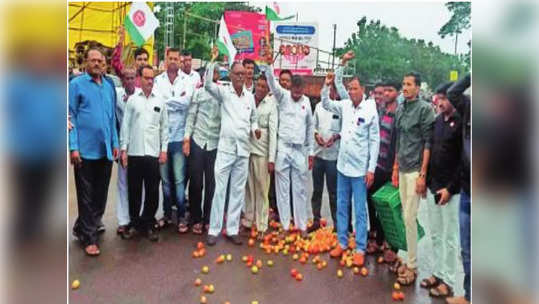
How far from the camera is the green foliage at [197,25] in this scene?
2.82 m

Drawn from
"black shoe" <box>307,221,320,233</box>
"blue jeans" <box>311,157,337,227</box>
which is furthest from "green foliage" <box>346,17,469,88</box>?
"black shoe" <box>307,221,320,233</box>

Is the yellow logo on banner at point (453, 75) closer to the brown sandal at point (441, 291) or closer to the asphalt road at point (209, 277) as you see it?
the asphalt road at point (209, 277)

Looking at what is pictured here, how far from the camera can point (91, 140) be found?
329 centimetres

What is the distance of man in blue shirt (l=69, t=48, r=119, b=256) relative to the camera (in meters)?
3.17

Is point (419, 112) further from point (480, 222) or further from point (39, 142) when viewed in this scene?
point (39, 142)

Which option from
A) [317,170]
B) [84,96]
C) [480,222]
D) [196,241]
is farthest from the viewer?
[317,170]

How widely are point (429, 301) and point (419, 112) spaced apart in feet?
3.79

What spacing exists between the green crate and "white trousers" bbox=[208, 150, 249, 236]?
40.4 inches

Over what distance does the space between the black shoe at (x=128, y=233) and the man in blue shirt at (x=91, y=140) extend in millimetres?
286

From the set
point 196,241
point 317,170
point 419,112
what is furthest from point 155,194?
point 419,112

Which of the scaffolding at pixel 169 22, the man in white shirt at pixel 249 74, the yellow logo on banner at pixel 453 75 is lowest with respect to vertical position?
the yellow logo on banner at pixel 453 75

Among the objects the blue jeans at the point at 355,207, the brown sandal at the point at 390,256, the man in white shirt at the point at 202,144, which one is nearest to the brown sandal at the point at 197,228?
the man in white shirt at the point at 202,144

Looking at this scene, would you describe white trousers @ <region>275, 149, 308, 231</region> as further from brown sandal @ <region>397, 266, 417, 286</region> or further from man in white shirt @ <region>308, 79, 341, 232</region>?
brown sandal @ <region>397, 266, 417, 286</region>

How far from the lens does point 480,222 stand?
85.2 inches
